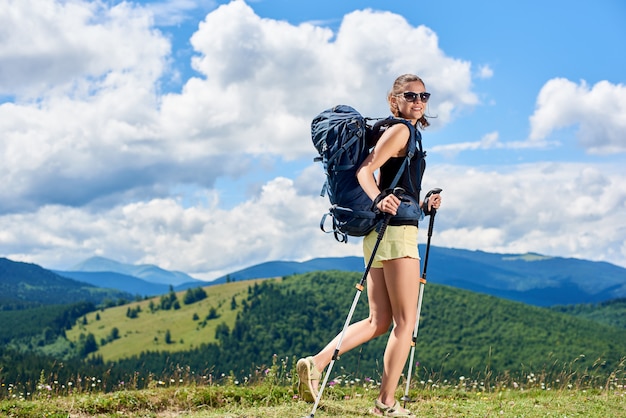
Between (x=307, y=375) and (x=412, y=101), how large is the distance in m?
3.06

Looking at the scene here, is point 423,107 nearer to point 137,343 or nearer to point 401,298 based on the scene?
point 401,298

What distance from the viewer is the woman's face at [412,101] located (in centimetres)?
690

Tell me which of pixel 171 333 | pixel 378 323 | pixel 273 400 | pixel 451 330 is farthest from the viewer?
pixel 171 333

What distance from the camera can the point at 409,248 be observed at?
6648mm

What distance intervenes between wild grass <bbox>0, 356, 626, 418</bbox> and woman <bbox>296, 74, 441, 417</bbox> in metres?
0.72

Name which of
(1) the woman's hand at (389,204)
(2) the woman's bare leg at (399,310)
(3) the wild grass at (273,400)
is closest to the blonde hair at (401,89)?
(1) the woman's hand at (389,204)

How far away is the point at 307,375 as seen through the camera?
705 cm

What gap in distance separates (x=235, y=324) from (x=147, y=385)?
168m

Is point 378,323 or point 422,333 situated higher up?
point 378,323

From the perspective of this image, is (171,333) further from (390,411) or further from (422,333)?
(390,411)

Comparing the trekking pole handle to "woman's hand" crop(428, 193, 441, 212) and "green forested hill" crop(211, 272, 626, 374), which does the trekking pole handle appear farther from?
"green forested hill" crop(211, 272, 626, 374)

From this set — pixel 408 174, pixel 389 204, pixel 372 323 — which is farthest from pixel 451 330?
pixel 389 204

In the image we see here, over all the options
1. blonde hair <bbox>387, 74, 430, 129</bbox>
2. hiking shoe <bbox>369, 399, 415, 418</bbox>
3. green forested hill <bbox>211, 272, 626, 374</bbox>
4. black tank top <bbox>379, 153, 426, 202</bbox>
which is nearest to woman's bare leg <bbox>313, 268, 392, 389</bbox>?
hiking shoe <bbox>369, 399, 415, 418</bbox>

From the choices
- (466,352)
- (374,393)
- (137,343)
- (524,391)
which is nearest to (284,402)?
(374,393)
